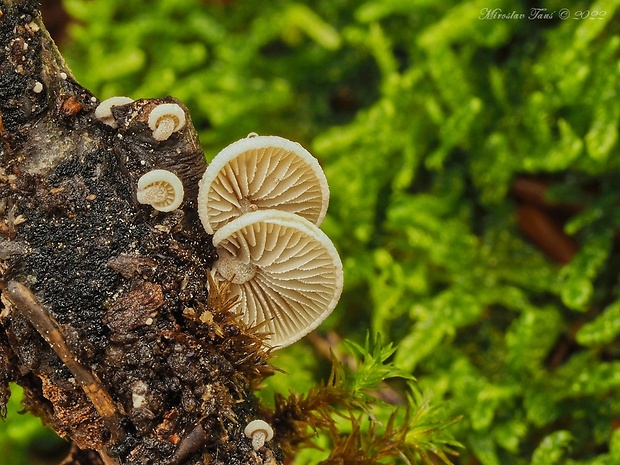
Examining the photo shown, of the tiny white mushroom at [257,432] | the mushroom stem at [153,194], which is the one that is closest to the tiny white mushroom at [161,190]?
the mushroom stem at [153,194]

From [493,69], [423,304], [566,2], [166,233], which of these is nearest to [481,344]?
[423,304]

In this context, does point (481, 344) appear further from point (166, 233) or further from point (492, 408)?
point (166, 233)

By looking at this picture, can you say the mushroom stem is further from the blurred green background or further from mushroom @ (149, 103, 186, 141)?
the blurred green background

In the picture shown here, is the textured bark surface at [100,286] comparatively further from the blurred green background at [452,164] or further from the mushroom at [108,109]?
the blurred green background at [452,164]

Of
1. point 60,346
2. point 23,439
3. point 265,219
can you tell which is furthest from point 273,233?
point 23,439

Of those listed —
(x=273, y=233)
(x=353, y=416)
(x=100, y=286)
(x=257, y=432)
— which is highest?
(x=100, y=286)

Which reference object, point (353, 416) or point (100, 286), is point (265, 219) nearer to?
point (100, 286)

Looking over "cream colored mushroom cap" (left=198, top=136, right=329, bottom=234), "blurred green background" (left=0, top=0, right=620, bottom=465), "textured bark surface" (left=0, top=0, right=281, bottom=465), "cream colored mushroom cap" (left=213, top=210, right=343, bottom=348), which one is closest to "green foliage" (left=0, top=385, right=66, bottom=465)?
"blurred green background" (left=0, top=0, right=620, bottom=465)
